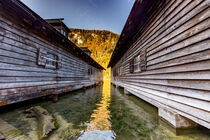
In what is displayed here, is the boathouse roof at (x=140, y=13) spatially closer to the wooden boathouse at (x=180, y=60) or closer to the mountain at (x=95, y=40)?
the wooden boathouse at (x=180, y=60)

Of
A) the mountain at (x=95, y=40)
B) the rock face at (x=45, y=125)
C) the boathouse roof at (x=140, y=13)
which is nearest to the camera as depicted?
the rock face at (x=45, y=125)

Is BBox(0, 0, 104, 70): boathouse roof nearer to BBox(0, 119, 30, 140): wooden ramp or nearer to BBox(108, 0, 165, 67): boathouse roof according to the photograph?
BBox(0, 119, 30, 140): wooden ramp

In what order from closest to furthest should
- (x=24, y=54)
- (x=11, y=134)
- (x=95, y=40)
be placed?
(x=11, y=134)
(x=24, y=54)
(x=95, y=40)

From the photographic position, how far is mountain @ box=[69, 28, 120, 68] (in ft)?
224

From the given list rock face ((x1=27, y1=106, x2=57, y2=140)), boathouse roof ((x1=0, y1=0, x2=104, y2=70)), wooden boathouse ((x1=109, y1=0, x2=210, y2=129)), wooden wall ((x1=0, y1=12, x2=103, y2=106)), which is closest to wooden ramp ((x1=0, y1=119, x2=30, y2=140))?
rock face ((x1=27, y1=106, x2=57, y2=140))

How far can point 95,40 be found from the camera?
7356 centimetres

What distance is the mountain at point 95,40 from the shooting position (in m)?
68.2

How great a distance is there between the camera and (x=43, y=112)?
290cm

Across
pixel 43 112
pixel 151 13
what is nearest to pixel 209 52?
pixel 151 13

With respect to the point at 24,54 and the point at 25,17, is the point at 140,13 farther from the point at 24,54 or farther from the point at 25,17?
the point at 24,54

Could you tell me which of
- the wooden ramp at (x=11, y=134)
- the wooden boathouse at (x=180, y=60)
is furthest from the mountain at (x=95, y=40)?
the wooden ramp at (x=11, y=134)

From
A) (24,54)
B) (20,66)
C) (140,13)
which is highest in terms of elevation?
(140,13)

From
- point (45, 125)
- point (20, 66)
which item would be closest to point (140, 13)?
point (45, 125)

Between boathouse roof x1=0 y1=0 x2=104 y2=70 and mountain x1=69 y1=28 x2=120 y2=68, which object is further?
mountain x1=69 y1=28 x2=120 y2=68
